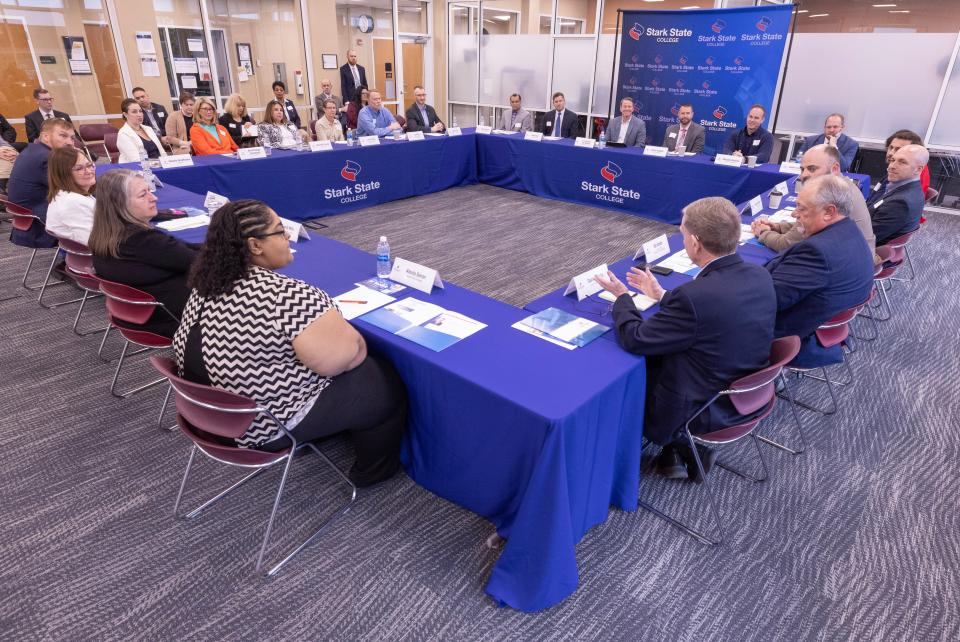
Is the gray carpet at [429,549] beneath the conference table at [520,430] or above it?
beneath

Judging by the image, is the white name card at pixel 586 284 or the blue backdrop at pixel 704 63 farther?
the blue backdrop at pixel 704 63

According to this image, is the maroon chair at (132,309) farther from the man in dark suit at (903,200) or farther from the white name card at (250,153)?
the man in dark suit at (903,200)

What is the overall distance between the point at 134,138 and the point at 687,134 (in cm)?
557

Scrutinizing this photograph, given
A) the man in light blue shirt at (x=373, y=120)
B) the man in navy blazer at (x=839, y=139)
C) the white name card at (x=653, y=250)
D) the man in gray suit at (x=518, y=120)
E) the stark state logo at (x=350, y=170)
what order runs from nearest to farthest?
the white name card at (x=653, y=250) < the man in navy blazer at (x=839, y=139) < the stark state logo at (x=350, y=170) < the man in light blue shirt at (x=373, y=120) < the man in gray suit at (x=518, y=120)

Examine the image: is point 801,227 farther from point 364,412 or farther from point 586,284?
point 364,412

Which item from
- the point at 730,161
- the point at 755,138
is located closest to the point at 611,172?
the point at 730,161

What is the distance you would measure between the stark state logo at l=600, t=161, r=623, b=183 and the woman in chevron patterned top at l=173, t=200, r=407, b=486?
4.88m

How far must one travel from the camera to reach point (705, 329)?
180cm

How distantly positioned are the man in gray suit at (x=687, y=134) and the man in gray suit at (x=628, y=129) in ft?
1.17

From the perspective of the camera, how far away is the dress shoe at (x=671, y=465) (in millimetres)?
2354

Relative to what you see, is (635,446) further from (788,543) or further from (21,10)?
(21,10)

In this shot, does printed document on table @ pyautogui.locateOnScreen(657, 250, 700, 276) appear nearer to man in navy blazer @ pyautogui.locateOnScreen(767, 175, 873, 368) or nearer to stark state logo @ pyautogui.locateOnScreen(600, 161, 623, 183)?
man in navy blazer @ pyautogui.locateOnScreen(767, 175, 873, 368)

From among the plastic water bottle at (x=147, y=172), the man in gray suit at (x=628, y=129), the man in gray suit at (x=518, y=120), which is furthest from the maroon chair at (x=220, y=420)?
the man in gray suit at (x=518, y=120)

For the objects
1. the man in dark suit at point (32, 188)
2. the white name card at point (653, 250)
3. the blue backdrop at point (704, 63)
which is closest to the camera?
the white name card at point (653, 250)
